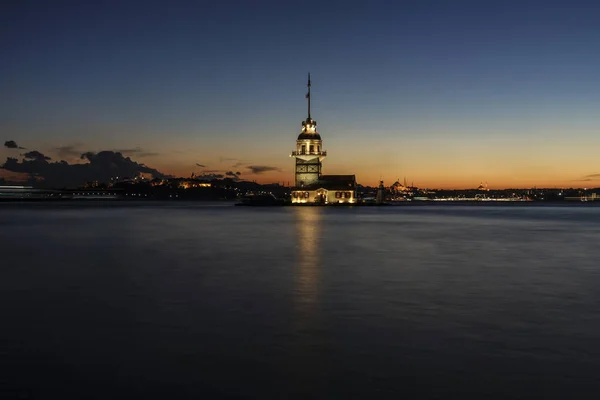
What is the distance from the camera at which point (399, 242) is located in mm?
41000

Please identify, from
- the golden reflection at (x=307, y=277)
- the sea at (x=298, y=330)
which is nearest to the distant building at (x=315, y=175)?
the golden reflection at (x=307, y=277)

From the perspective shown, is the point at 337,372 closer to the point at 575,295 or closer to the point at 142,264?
the point at 575,295

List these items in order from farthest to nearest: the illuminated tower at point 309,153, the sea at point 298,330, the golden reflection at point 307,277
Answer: the illuminated tower at point 309,153, the golden reflection at point 307,277, the sea at point 298,330

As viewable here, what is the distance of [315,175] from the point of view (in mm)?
156125

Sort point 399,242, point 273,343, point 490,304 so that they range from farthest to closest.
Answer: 1. point 399,242
2. point 490,304
3. point 273,343

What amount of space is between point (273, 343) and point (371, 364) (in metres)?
2.53

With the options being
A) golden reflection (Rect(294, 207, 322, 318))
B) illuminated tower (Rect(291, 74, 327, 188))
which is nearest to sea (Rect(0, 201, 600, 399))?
golden reflection (Rect(294, 207, 322, 318))

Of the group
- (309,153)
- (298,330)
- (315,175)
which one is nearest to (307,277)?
(298,330)

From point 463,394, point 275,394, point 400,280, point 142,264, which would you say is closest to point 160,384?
point 275,394

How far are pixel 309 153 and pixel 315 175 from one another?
6.77 meters

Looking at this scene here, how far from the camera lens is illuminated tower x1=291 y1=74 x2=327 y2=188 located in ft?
505

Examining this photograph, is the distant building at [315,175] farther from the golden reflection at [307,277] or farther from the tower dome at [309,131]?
the golden reflection at [307,277]

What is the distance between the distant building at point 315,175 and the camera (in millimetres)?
154500

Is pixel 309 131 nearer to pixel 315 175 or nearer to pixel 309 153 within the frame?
pixel 309 153
